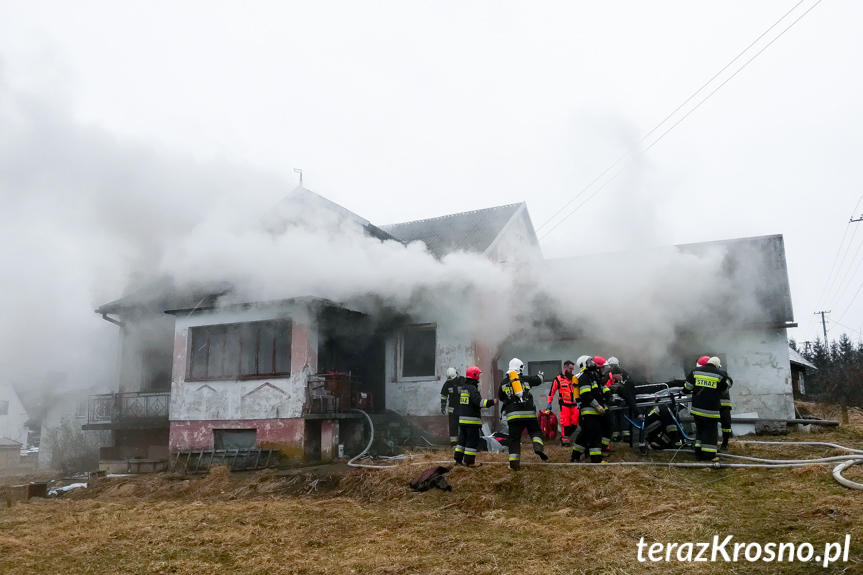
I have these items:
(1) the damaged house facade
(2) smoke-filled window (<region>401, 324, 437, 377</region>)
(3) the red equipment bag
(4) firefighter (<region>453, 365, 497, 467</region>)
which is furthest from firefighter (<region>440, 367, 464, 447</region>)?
(4) firefighter (<region>453, 365, 497, 467</region>)

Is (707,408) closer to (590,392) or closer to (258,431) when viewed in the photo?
(590,392)

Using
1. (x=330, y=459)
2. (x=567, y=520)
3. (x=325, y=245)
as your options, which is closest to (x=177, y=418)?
(x=330, y=459)

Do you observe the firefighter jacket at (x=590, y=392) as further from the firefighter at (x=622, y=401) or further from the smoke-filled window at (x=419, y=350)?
the smoke-filled window at (x=419, y=350)

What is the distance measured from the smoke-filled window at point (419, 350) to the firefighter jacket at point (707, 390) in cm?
788

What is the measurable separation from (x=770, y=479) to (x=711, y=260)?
32.2 ft

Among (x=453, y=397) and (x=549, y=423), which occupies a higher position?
(x=453, y=397)

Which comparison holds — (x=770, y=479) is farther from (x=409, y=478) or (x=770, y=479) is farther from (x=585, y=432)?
A: (x=409, y=478)

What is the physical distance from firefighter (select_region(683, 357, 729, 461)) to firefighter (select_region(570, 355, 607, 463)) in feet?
4.65

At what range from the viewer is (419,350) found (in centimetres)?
1731

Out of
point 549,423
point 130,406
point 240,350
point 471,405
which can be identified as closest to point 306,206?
point 240,350

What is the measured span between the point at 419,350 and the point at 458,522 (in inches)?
387

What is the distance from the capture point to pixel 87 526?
835 cm

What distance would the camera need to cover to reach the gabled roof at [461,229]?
18844 mm

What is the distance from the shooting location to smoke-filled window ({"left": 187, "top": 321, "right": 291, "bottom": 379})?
611 inches
